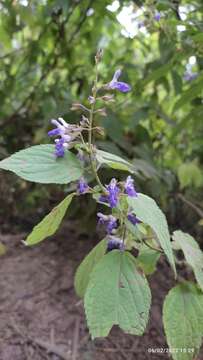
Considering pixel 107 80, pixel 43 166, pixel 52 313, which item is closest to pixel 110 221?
pixel 43 166

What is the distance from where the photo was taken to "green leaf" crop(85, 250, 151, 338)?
101 centimetres

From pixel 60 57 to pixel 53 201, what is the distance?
2.39 ft

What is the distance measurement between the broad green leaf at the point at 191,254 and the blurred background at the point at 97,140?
14.3 inches

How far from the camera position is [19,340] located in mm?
1574

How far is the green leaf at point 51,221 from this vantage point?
1056 mm

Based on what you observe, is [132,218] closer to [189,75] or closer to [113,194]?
[113,194]

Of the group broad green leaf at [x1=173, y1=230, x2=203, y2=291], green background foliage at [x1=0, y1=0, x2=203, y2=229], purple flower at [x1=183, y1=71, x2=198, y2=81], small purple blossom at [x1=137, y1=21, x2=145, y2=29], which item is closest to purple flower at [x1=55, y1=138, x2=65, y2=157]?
broad green leaf at [x1=173, y1=230, x2=203, y2=291]

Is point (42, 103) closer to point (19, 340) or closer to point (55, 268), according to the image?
point (55, 268)

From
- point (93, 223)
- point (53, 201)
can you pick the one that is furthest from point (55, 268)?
point (53, 201)

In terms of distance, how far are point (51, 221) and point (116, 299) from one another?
0.22 meters

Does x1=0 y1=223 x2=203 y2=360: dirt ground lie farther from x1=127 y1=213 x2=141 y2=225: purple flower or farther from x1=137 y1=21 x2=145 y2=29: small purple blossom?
x1=137 y1=21 x2=145 y2=29: small purple blossom

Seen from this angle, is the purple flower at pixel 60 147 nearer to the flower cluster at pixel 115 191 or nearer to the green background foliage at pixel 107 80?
the flower cluster at pixel 115 191

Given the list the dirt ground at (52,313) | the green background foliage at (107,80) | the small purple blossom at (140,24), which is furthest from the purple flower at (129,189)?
the small purple blossom at (140,24)

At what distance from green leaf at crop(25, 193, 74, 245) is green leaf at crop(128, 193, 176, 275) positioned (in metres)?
0.15
